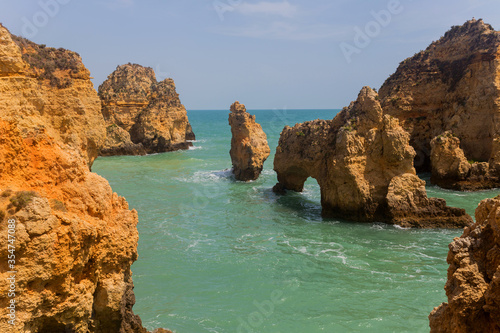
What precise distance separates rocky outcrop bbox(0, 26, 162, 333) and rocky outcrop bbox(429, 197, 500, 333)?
19.6 ft

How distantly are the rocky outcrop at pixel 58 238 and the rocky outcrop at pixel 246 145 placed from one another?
2518cm

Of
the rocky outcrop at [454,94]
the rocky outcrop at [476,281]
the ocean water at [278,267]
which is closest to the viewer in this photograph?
the rocky outcrop at [476,281]

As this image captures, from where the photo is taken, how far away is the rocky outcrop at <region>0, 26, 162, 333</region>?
19.8 ft

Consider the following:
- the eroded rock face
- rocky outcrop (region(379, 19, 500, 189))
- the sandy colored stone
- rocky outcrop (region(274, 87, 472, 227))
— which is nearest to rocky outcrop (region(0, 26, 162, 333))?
the eroded rock face

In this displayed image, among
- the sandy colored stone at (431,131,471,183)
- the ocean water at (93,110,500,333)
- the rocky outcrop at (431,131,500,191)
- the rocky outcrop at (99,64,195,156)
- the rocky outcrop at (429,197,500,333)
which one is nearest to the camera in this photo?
the rocky outcrop at (429,197,500,333)

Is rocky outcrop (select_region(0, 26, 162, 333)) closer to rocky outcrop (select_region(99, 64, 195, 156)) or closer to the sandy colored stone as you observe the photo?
the sandy colored stone

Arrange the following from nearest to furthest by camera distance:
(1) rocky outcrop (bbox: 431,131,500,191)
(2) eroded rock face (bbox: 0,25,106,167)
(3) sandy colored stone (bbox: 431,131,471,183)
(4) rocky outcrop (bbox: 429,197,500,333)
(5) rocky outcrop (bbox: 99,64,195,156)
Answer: (4) rocky outcrop (bbox: 429,197,500,333)
(2) eroded rock face (bbox: 0,25,106,167)
(1) rocky outcrop (bbox: 431,131,500,191)
(3) sandy colored stone (bbox: 431,131,471,183)
(5) rocky outcrop (bbox: 99,64,195,156)

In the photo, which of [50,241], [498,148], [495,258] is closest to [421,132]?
[498,148]

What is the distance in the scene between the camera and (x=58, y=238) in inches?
253

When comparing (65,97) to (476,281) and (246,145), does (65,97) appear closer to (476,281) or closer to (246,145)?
(246,145)

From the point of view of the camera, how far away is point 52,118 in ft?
63.8

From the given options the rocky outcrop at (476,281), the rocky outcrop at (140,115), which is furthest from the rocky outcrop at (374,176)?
the rocky outcrop at (140,115)

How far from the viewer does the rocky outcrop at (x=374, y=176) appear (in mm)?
21750

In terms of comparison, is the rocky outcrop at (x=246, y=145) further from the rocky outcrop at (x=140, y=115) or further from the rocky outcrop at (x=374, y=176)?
the rocky outcrop at (x=140, y=115)
